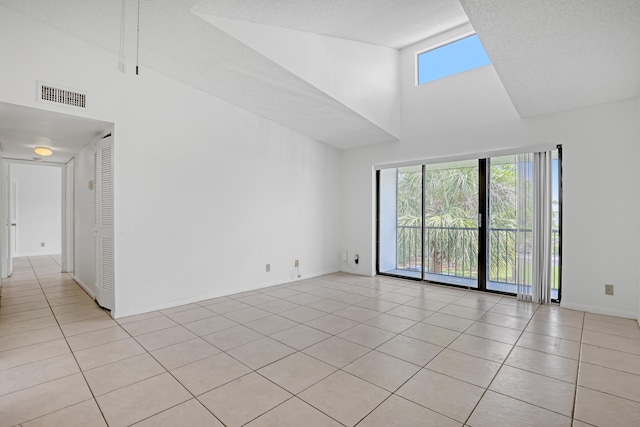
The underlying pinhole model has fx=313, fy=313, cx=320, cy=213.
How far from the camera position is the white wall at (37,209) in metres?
8.08

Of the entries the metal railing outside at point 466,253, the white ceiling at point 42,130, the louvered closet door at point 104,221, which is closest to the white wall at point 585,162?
the metal railing outside at point 466,253

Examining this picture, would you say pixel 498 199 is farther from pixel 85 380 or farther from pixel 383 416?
pixel 85 380

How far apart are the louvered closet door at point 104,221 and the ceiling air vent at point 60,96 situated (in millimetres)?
443

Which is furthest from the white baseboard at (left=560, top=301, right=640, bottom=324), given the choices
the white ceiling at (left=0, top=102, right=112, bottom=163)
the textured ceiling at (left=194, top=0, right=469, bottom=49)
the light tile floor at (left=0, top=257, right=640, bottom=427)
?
the white ceiling at (left=0, top=102, right=112, bottom=163)

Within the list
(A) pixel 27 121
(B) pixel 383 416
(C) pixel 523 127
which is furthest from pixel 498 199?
(A) pixel 27 121

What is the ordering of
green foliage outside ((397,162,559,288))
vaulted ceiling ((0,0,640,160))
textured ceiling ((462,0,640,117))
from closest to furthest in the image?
textured ceiling ((462,0,640,117)) → vaulted ceiling ((0,0,640,160)) → green foliage outside ((397,162,559,288))

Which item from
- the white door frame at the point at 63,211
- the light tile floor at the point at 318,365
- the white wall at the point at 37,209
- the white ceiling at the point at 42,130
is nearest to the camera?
the light tile floor at the point at 318,365

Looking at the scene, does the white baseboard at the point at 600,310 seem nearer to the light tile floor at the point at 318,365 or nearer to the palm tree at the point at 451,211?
the light tile floor at the point at 318,365

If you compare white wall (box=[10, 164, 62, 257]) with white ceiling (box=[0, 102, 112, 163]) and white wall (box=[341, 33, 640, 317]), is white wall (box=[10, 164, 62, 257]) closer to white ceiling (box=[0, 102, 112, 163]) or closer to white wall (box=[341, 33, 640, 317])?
white ceiling (box=[0, 102, 112, 163])

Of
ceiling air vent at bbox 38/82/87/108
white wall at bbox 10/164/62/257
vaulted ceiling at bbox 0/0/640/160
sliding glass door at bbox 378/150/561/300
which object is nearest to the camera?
vaulted ceiling at bbox 0/0/640/160

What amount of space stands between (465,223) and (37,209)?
10374mm

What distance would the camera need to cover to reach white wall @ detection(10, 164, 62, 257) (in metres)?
8.08

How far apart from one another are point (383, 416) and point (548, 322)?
8.50ft

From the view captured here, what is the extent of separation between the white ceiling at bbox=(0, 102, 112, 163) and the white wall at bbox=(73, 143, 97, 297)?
0.77 feet
